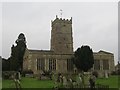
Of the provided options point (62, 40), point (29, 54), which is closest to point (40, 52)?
point (29, 54)

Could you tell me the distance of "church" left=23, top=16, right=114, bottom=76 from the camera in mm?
58250

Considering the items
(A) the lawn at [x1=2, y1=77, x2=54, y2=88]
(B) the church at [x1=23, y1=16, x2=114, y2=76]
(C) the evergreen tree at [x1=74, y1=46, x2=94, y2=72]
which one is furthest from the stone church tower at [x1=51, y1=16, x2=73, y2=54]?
(A) the lawn at [x1=2, y1=77, x2=54, y2=88]

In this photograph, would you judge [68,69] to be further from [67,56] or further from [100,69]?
[100,69]

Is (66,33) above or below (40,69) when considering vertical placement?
above

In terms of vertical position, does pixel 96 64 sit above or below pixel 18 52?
below

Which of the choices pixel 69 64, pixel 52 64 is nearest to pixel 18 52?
pixel 52 64

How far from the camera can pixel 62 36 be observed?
223ft

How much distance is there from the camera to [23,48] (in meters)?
59.3

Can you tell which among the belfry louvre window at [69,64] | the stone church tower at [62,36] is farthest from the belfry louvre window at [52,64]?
the stone church tower at [62,36]

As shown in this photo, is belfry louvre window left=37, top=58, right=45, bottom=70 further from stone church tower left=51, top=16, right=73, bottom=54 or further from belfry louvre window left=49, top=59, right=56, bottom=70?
stone church tower left=51, top=16, right=73, bottom=54

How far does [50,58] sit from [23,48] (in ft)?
20.9

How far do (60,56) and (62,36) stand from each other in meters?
8.81

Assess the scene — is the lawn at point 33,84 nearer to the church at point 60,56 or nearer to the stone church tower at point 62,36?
the church at point 60,56

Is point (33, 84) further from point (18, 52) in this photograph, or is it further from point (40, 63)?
point (18, 52)
